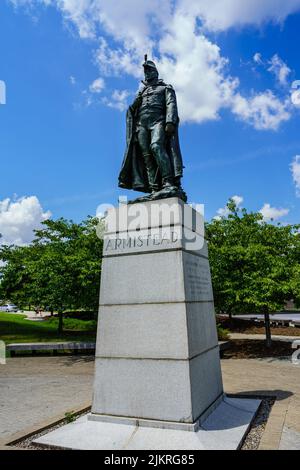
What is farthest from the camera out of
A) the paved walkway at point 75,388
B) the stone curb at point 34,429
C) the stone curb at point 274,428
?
the paved walkway at point 75,388

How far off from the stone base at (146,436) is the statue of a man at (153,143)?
3.86m

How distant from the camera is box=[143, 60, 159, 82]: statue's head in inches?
301

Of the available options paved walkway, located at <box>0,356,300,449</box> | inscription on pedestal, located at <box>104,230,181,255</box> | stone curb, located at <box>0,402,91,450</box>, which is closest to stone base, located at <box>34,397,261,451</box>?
stone curb, located at <box>0,402,91,450</box>

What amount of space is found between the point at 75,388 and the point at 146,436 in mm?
5176

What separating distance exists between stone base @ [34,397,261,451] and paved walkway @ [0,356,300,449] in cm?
55

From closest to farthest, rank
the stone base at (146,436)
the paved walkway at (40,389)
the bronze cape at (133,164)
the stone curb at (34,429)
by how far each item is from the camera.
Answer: the stone base at (146,436) → the stone curb at (34,429) → the paved walkway at (40,389) → the bronze cape at (133,164)

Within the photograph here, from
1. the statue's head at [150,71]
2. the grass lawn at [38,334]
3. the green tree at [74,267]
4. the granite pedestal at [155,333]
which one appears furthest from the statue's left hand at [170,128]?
the grass lawn at [38,334]

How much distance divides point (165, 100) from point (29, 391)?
8073mm

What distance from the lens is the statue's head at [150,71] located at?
25.1 feet

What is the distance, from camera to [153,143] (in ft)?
23.9

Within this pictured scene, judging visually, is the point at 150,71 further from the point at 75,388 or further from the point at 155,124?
the point at 75,388

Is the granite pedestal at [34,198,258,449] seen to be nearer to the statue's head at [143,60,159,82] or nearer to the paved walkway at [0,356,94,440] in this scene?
the paved walkway at [0,356,94,440]

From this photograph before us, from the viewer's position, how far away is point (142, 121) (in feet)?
24.7

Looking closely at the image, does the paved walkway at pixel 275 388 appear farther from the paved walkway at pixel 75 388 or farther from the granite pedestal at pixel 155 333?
the granite pedestal at pixel 155 333
